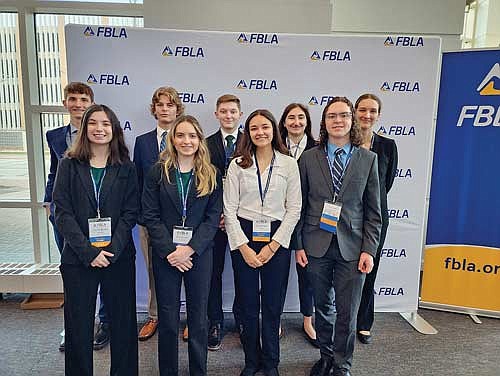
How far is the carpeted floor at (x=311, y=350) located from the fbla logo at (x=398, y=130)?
4.95 feet

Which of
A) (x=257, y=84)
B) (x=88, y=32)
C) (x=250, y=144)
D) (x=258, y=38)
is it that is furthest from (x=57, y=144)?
(x=258, y=38)

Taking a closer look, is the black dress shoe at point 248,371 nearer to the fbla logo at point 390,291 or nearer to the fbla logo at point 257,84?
the fbla logo at point 390,291

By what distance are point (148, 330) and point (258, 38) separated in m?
2.25

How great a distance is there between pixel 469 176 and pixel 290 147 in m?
1.60

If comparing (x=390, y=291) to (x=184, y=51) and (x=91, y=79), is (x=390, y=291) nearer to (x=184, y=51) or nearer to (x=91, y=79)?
(x=184, y=51)

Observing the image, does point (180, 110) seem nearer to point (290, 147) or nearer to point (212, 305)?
point (290, 147)

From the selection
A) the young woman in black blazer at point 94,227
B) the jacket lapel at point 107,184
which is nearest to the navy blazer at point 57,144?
the young woman in black blazer at point 94,227

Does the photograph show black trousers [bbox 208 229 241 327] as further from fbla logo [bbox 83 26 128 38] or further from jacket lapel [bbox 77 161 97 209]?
fbla logo [bbox 83 26 128 38]

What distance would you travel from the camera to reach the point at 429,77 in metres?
2.85

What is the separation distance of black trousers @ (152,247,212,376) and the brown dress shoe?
2.14ft

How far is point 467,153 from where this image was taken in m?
3.08

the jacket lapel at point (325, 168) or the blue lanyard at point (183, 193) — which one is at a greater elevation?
the jacket lapel at point (325, 168)

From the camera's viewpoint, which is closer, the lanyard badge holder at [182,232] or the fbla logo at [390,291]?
the lanyard badge holder at [182,232]

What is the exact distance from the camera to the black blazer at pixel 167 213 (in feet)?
6.61
